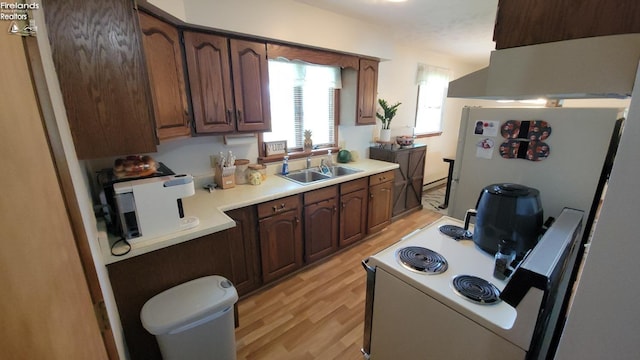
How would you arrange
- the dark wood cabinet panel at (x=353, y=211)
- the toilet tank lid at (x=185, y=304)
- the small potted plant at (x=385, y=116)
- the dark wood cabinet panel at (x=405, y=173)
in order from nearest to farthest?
the toilet tank lid at (x=185, y=304) < the dark wood cabinet panel at (x=353, y=211) < the dark wood cabinet panel at (x=405, y=173) < the small potted plant at (x=385, y=116)

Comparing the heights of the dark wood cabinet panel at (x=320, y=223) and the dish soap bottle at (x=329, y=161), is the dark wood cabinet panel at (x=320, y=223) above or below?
below

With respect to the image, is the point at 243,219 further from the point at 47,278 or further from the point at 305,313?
the point at 47,278

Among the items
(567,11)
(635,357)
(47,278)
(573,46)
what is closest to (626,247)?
(635,357)

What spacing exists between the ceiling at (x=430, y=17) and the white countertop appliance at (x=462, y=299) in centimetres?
204

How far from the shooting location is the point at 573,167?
131cm

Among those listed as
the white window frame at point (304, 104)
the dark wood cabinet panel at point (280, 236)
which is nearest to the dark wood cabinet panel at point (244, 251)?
the dark wood cabinet panel at point (280, 236)

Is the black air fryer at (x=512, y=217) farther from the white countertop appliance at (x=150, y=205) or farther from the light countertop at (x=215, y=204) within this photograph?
the white countertop appliance at (x=150, y=205)

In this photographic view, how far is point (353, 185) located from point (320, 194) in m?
0.47

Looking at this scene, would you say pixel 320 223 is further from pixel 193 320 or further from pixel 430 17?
pixel 430 17

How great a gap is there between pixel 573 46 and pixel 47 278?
52.4 inches

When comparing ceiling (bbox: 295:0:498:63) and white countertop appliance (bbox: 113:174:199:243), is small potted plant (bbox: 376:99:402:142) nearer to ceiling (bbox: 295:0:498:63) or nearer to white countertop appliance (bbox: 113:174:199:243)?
ceiling (bbox: 295:0:498:63)

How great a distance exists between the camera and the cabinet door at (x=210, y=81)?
1.82m

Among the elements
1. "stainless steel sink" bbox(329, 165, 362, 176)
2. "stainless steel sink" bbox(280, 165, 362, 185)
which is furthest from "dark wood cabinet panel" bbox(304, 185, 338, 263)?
"stainless steel sink" bbox(329, 165, 362, 176)

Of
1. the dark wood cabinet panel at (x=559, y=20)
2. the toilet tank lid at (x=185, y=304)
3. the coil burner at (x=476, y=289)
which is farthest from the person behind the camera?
the toilet tank lid at (x=185, y=304)
